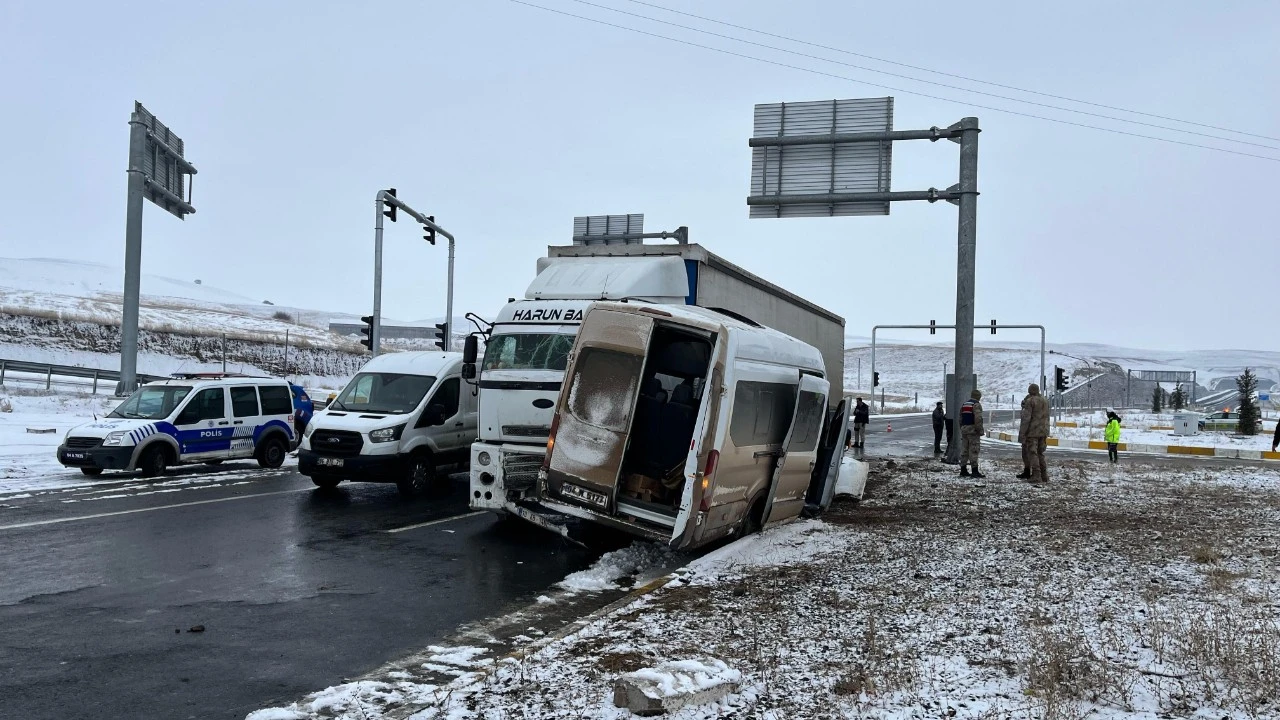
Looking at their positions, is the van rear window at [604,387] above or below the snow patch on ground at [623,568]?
above

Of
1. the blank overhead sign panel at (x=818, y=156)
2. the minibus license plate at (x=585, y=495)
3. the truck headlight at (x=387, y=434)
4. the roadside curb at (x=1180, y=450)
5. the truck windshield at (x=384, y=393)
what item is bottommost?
the roadside curb at (x=1180, y=450)

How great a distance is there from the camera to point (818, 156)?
19422 millimetres

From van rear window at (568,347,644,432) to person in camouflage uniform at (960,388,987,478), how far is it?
11585mm

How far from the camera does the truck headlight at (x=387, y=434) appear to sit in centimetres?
1316

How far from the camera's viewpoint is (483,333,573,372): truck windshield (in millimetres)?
10969

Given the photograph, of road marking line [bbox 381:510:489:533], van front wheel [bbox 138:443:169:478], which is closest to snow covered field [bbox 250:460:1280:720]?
road marking line [bbox 381:510:489:533]

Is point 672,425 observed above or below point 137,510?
above

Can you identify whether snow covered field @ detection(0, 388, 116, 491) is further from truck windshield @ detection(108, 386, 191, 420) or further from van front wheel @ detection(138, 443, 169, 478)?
truck windshield @ detection(108, 386, 191, 420)

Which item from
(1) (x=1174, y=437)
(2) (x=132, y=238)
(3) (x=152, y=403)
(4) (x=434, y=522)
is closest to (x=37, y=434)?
(2) (x=132, y=238)

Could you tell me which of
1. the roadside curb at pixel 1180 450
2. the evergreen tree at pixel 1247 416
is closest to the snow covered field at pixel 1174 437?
the evergreen tree at pixel 1247 416

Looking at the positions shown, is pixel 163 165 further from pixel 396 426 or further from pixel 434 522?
pixel 434 522

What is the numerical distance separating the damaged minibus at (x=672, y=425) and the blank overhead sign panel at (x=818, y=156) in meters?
9.88

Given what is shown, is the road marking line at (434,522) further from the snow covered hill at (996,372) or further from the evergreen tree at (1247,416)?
the snow covered hill at (996,372)

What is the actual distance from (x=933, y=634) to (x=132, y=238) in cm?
2213
